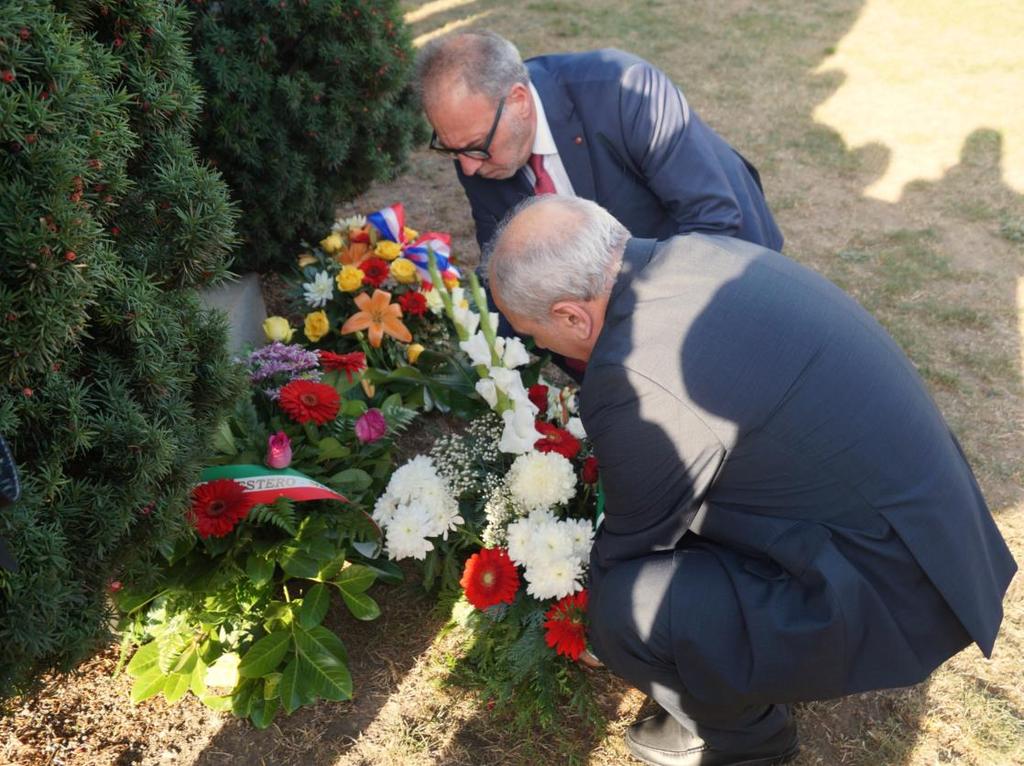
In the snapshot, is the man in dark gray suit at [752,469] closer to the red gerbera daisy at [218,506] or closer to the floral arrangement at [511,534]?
the floral arrangement at [511,534]

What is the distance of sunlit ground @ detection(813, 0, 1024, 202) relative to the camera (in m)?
5.62

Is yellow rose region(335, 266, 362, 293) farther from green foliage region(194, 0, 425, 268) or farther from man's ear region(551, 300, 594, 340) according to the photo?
man's ear region(551, 300, 594, 340)

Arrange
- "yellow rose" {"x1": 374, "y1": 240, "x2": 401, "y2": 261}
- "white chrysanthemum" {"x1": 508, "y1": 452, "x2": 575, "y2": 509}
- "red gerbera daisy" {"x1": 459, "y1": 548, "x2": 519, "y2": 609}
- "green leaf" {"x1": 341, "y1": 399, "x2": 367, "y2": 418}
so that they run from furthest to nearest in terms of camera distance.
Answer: "yellow rose" {"x1": 374, "y1": 240, "x2": 401, "y2": 261} → "green leaf" {"x1": 341, "y1": 399, "x2": 367, "y2": 418} → "white chrysanthemum" {"x1": 508, "y1": 452, "x2": 575, "y2": 509} → "red gerbera daisy" {"x1": 459, "y1": 548, "x2": 519, "y2": 609}

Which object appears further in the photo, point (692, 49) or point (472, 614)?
point (692, 49)

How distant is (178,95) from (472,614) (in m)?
1.61

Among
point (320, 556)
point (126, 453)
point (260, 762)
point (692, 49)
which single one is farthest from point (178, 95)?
point (692, 49)

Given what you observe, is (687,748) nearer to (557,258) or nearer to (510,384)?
(510,384)

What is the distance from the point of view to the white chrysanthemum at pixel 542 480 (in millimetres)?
2410

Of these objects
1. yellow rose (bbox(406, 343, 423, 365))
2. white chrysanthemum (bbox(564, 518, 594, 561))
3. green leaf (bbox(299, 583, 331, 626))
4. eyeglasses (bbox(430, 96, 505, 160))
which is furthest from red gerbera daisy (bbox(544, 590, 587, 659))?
eyeglasses (bbox(430, 96, 505, 160))

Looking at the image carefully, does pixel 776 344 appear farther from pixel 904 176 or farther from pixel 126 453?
pixel 904 176

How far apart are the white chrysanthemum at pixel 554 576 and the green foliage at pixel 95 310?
3.06 feet

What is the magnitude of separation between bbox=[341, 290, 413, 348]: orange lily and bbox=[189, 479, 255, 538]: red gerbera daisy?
44.8 inches

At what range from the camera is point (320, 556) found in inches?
95.9

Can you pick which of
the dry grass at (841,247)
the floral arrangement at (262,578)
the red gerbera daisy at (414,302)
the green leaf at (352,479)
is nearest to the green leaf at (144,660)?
the floral arrangement at (262,578)
